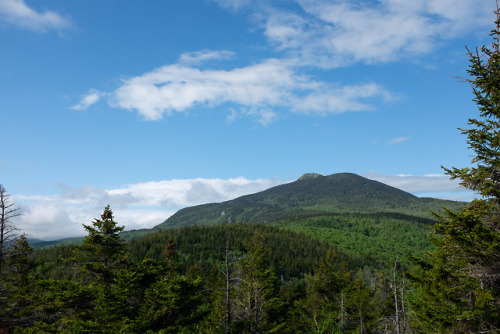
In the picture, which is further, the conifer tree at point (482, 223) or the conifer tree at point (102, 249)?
the conifer tree at point (102, 249)

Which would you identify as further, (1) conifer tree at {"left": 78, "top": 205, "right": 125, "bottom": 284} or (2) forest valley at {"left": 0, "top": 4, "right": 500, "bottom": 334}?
(1) conifer tree at {"left": 78, "top": 205, "right": 125, "bottom": 284}

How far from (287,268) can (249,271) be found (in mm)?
101326

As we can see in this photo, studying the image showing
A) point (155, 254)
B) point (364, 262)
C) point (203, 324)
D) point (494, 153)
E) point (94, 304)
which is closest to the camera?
point (494, 153)

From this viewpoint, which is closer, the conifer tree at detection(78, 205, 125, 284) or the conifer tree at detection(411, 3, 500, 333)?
the conifer tree at detection(411, 3, 500, 333)

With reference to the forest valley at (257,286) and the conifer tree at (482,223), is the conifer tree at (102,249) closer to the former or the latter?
the forest valley at (257,286)

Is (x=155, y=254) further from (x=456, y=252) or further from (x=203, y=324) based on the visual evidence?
(x=456, y=252)

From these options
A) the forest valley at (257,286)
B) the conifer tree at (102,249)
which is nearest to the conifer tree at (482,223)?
the forest valley at (257,286)

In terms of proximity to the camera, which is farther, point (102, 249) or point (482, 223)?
point (102, 249)

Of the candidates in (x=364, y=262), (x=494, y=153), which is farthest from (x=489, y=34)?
(x=364, y=262)

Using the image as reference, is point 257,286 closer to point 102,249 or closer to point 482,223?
point 102,249

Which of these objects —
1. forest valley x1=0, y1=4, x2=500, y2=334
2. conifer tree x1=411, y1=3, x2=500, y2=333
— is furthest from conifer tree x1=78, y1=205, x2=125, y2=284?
conifer tree x1=411, y1=3, x2=500, y2=333

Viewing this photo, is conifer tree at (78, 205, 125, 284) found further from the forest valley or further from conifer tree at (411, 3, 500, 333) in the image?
conifer tree at (411, 3, 500, 333)

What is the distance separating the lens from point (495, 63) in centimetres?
1305

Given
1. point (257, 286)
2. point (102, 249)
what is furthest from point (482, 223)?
point (102, 249)
